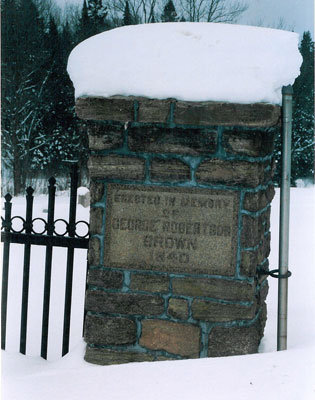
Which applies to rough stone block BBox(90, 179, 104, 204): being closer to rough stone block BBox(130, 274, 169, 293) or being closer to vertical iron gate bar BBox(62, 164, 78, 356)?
vertical iron gate bar BBox(62, 164, 78, 356)

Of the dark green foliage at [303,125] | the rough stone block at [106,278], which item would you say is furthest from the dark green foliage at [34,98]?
the rough stone block at [106,278]

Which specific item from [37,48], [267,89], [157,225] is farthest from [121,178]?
[37,48]

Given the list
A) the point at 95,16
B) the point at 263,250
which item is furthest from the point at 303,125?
the point at 263,250

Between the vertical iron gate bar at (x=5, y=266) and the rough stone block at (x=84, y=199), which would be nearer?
the vertical iron gate bar at (x=5, y=266)

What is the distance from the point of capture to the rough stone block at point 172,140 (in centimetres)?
265

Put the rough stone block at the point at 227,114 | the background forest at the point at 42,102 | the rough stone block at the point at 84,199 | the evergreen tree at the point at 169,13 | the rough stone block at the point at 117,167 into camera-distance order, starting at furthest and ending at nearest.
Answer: the background forest at the point at 42,102 → the rough stone block at the point at 84,199 → the evergreen tree at the point at 169,13 → the rough stone block at the point at 117,167 → the rough stone block at the point at 227,114

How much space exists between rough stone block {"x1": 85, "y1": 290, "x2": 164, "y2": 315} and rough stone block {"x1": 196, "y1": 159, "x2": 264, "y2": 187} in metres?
0.72

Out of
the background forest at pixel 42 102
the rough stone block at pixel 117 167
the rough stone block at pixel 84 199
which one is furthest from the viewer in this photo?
the background forest at pixel 42 102

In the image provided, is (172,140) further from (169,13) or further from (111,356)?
(169,13)

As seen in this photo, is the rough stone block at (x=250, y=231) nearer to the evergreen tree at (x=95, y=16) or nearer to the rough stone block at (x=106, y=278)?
the rough stone block at (x=106, y=278)

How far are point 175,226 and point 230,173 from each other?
0.41 metres

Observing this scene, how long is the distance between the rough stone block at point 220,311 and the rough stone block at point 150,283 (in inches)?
7.4

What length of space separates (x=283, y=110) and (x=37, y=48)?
11.8 meters

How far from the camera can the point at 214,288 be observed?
272cm
